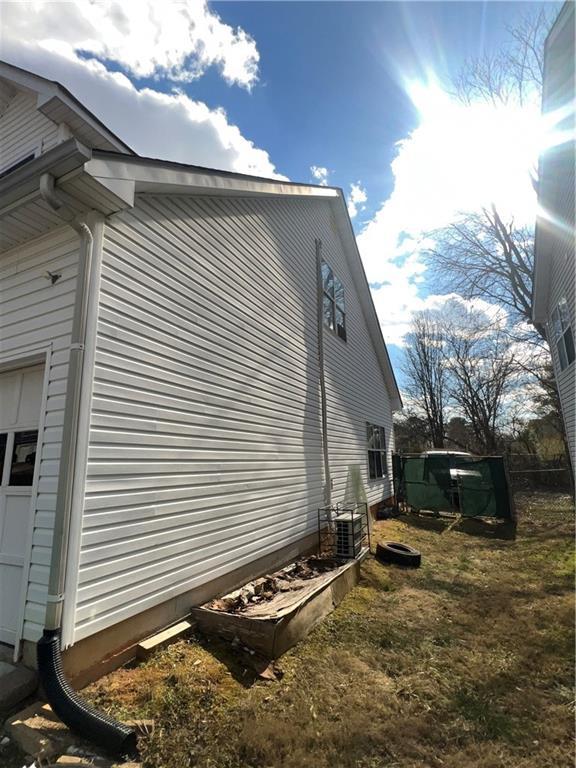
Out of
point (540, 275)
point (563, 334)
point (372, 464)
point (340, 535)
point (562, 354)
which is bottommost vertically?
point (340, 535)

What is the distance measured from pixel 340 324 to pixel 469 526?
260 inches

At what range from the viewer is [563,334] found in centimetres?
939

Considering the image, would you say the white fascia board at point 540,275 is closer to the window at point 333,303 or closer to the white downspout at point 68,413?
the window at point 333,303

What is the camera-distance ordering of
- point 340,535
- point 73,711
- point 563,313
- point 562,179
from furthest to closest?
point 563,313, point 562,179, point 340,535, point 73,711

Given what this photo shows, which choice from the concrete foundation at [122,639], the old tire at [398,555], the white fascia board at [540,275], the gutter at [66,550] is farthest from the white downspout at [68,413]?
the white fascia board at [540,275]

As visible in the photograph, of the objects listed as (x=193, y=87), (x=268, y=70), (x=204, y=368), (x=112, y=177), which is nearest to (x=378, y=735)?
(x=204, y=368)

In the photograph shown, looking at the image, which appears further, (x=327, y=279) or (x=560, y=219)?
(x=327, y=279)

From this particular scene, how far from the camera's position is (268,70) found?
684 cm

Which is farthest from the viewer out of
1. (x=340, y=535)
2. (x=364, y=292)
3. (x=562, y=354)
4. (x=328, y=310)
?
(x=364, y=292)

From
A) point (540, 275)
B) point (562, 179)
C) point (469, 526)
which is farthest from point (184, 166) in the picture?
point (469, 526)

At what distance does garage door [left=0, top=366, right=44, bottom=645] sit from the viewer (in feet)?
10.5

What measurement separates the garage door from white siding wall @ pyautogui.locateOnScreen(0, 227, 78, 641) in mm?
255

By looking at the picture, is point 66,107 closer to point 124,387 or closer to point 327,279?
point 124,387

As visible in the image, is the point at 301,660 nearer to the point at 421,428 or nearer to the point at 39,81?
the point at 39,81
